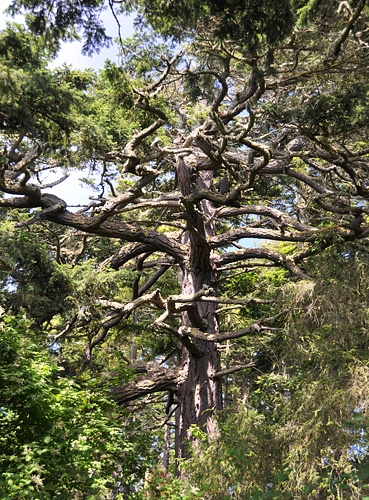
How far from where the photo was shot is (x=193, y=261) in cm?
1142

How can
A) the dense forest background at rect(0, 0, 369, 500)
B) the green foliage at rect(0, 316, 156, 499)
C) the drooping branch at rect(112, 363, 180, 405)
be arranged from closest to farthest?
the green foliage at rect(0, 316, 156, 499) < the dense forest background at rect(0, 0, 369, 500) < the drooping branch at rect(112, 363, 180, 405)

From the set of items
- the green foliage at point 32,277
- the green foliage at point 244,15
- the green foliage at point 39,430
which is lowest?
the green foliage at point 39,430

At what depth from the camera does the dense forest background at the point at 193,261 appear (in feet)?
19.5

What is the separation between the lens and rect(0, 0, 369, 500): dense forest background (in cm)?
593

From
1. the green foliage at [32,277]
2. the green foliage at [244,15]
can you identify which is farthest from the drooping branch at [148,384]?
the green foliage at [244,15]

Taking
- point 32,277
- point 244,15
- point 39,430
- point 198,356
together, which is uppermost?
point 244,15

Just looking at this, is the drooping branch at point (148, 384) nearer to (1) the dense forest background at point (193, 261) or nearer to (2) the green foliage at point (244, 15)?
(1) the dense forest background at point (193, 261)

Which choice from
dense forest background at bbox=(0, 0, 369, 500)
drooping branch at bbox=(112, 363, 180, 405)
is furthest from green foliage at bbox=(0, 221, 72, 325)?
drooping branch at bbox=(112, 363, 180, 405)

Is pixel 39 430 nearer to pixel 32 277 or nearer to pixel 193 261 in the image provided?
pixel 32 277

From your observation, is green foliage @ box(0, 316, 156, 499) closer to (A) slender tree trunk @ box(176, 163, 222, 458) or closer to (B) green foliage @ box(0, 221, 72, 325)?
(B) green foliage @ box(0, 221, 72, 325)

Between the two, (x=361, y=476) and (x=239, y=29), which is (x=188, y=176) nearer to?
(x=239, y=29)

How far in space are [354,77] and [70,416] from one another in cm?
701

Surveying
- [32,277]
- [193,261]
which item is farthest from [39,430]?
[193,261]

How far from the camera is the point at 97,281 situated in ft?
32.4
